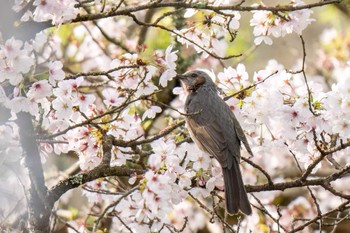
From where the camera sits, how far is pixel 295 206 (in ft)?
23.6

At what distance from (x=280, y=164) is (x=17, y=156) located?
5.56 metres

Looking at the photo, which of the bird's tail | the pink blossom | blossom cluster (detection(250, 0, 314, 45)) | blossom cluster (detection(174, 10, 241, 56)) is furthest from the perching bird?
the pink blossom

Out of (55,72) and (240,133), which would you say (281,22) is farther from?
(55,72)

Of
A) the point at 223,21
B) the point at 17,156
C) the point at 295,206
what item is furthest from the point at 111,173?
the point at 295,206

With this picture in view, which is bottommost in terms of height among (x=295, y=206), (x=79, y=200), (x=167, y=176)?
(x=167, y=176)

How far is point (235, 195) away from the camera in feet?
14.1

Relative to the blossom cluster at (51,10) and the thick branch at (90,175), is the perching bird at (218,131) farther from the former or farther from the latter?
the blossom cluster at (51,10)

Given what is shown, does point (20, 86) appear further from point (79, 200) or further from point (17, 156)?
point (79, 200)

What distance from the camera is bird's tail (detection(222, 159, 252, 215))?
4285mm

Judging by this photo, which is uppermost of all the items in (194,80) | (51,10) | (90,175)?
(194,80)

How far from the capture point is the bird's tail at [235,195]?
4285mm

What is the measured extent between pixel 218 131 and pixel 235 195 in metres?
0.68

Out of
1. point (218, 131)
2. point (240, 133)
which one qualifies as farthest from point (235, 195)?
point (218, 131)

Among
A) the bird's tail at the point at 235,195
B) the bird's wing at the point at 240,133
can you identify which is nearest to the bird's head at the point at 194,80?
the bird's wing at the point at 240,133
